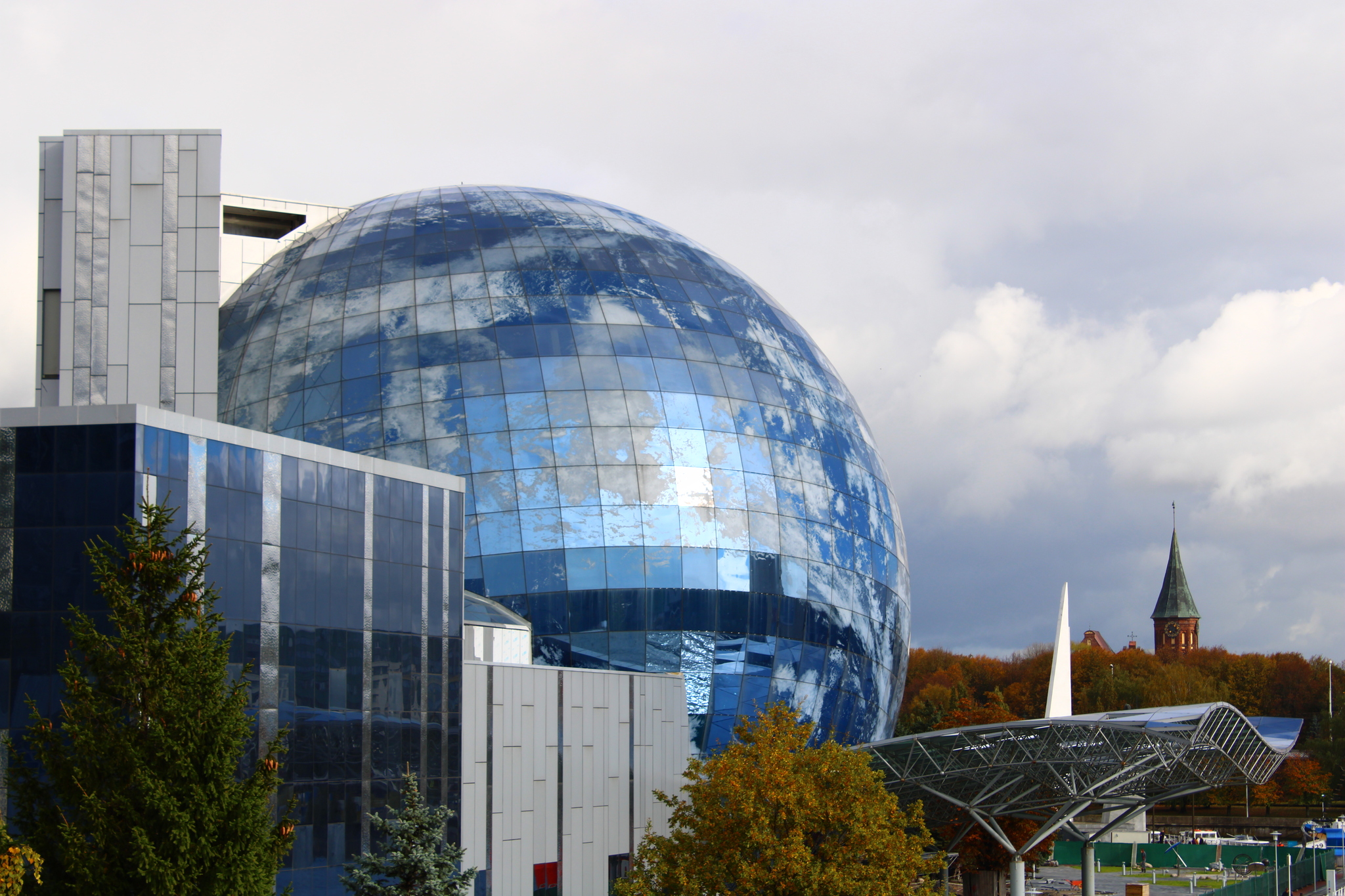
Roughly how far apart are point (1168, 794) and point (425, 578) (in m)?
24.8

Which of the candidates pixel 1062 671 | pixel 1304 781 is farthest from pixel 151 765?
pixel 1304 781

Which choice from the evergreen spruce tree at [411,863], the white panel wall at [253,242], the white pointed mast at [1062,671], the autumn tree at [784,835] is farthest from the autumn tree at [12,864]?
the white pointed mast at [1062,671]

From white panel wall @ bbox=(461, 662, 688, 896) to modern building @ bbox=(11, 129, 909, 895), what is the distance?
0.07 metres

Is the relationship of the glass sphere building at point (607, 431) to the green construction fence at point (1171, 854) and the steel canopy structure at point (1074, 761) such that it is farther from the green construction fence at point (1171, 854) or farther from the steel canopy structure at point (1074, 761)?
the green construction fence at point (1171, 854)

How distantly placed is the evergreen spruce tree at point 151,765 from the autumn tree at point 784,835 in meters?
11.0

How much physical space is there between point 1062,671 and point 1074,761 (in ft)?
80.9

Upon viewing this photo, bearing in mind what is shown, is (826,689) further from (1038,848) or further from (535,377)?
(1038,848)

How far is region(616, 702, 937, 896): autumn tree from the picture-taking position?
28.0m

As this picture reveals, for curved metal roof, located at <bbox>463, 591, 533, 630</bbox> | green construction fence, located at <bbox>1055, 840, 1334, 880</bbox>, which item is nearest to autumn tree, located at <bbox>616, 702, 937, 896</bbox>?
curved metal roof, located at <bbox>463, 591, 533, 630</bbox>

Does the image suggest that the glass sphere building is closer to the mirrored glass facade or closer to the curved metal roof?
the curved metal roof

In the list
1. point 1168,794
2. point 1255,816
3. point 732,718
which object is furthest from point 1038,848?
point 1255,816

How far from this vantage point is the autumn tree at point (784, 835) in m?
28.0

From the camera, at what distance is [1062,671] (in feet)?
201

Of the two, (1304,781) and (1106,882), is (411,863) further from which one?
(1304,781)
